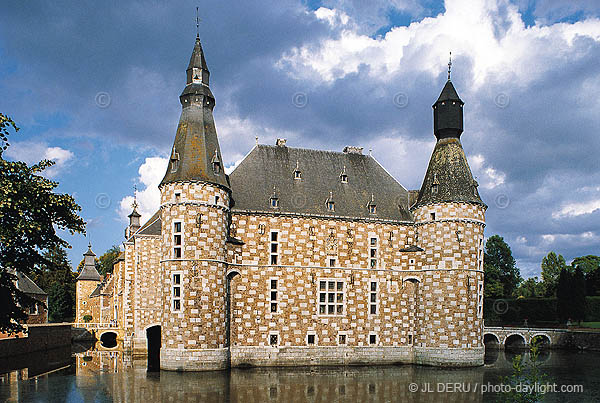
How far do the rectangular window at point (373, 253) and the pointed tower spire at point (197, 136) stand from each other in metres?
12.1

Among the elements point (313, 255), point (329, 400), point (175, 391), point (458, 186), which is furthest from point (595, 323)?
point (175, 391)

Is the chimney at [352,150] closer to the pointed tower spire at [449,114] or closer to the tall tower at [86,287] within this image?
the pointed tower spire at [449,114]

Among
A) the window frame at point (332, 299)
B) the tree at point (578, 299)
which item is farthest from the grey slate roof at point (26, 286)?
the tree at point (578, 299)

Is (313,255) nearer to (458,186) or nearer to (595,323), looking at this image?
(458,186)

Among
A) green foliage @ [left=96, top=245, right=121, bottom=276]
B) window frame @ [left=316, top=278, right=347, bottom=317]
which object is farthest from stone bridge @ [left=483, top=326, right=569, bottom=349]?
green foliage @ [left=96, top=245, right=121, bottom=276]

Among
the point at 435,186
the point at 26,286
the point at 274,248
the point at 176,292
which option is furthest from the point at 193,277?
the point at 26,286

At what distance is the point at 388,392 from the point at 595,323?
5060cm

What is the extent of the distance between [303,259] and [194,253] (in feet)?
27.7

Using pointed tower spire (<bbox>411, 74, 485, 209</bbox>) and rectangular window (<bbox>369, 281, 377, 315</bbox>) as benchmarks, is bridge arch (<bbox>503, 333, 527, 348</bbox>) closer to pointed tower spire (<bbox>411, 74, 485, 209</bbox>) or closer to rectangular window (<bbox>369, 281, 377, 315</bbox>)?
rectangular window (<bbox>369, 281, 377, 315</bbox>)

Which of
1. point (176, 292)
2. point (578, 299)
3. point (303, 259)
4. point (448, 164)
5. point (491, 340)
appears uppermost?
point (448, 164)

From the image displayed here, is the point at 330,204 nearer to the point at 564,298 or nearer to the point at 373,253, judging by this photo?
the point at 373,253

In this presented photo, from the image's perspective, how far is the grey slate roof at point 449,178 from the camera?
42.1 metres

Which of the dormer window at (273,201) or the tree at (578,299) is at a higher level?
the dormer window at (273,201)

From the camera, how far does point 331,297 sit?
41531 millimetres
